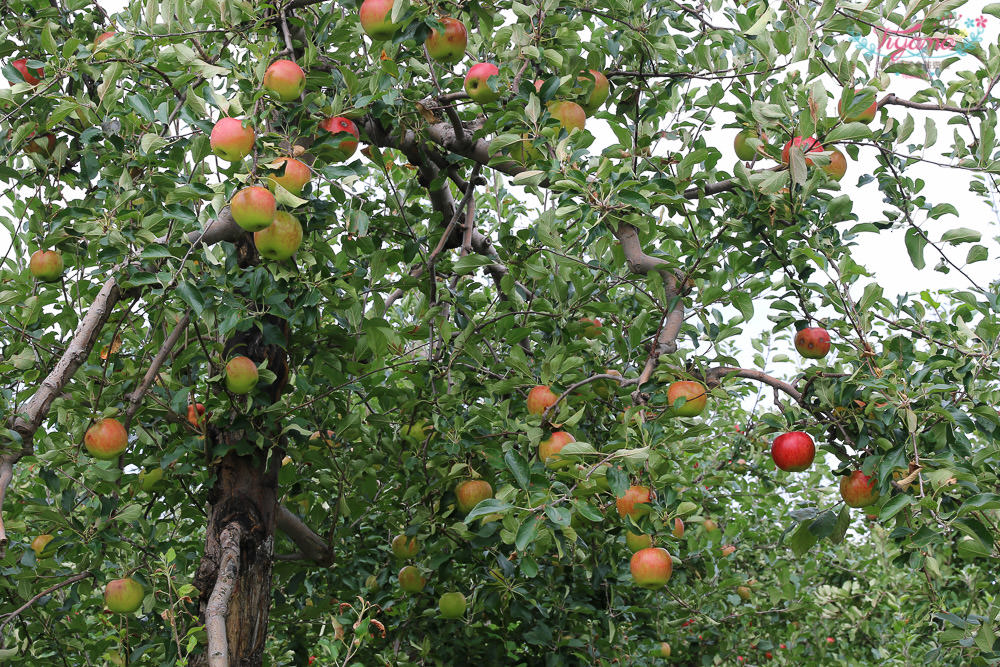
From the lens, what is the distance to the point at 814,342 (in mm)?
2512

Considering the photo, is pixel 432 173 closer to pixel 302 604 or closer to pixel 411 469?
pixel 411 469

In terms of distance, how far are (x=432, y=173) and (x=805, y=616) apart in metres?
3.26

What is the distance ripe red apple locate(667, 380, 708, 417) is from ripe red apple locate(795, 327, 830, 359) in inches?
18.7

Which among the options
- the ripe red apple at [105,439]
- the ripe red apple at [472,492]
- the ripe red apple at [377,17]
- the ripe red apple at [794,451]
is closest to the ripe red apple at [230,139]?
the ripe red apple at [377,17]

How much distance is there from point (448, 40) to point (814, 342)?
Result: 140cm

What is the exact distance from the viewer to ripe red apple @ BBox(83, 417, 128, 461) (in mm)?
2408

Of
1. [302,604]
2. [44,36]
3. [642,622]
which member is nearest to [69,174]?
[44,36]

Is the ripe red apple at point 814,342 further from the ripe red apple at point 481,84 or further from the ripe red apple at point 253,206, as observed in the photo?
the ripe red apple at point 253,206

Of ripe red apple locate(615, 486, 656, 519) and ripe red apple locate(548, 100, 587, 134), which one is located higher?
ripe red apple locate(548, 100, 587, 134)

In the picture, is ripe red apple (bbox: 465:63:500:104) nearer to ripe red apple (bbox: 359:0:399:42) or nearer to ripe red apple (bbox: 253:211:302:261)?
ripe red apple (bbox: 359:0:399:42)

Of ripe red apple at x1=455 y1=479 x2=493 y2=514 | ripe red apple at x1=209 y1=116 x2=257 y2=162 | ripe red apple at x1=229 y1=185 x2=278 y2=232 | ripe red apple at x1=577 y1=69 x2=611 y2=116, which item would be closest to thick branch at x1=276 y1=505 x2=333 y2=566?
ripe red apple at x1=455 y1=479 x2=493 y2=514

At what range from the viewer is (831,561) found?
4891mm

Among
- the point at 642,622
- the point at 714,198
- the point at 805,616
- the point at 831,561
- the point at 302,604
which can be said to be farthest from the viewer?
the point at 831,561

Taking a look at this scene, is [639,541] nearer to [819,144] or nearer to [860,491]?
[860,491]
